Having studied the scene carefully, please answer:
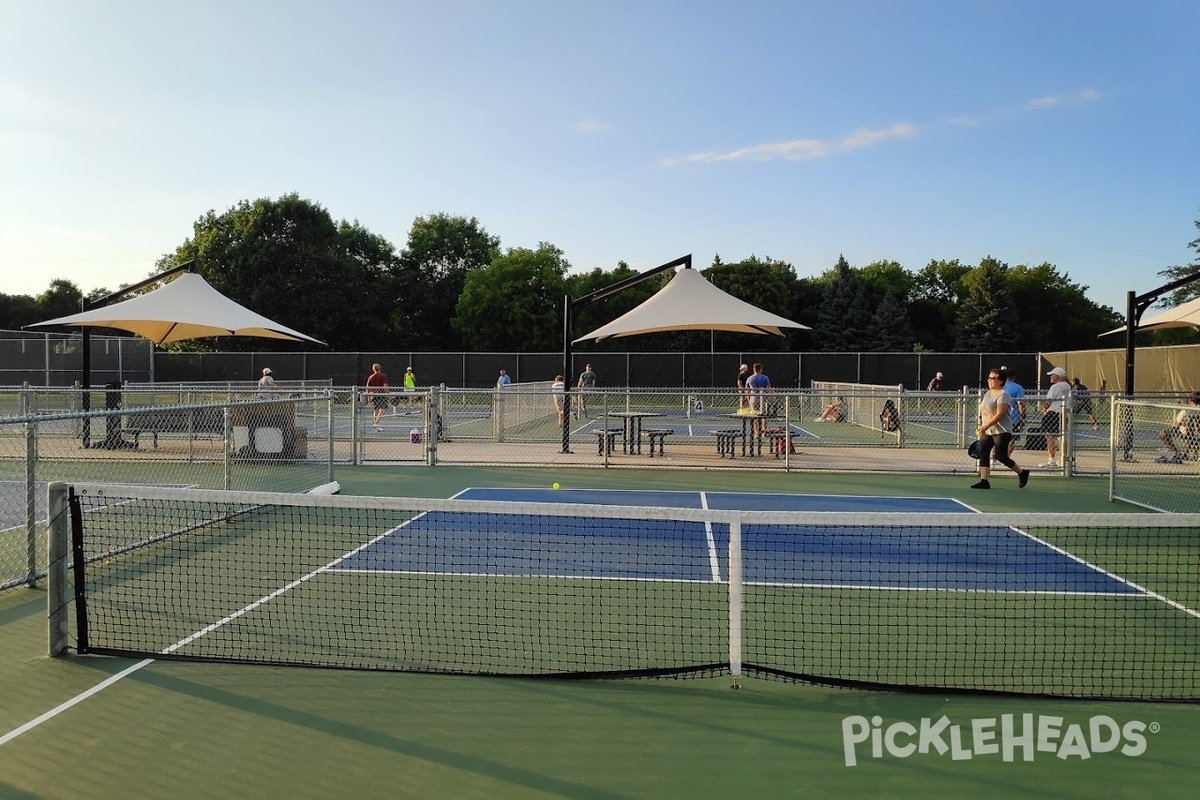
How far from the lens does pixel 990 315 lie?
63875mm

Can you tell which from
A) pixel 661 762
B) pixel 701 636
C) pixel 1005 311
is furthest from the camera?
pixel 1005 311

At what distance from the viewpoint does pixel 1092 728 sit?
16.2ft

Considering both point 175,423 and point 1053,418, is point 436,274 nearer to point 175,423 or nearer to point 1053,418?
point 175,423

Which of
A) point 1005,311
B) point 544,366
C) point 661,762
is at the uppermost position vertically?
point 1005,311

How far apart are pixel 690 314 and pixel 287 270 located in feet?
161

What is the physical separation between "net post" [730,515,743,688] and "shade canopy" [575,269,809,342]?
1309 cm

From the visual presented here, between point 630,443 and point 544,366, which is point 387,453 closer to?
point 630,443

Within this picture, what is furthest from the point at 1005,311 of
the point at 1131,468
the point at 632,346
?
the point at 1131,468

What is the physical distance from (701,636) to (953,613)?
84.3 inches

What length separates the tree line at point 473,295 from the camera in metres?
61.5

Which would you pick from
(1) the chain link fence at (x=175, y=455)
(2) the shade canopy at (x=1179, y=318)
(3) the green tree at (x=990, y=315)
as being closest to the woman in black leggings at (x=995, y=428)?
(2) the shade canopy at (x=1179, y=318)

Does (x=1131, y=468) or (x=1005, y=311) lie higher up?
(x=1005, y=311)

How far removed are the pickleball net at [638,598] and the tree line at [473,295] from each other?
1930 inches

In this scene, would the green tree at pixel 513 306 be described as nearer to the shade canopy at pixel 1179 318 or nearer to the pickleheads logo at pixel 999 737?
the shade canopy at pixel 1179 318
